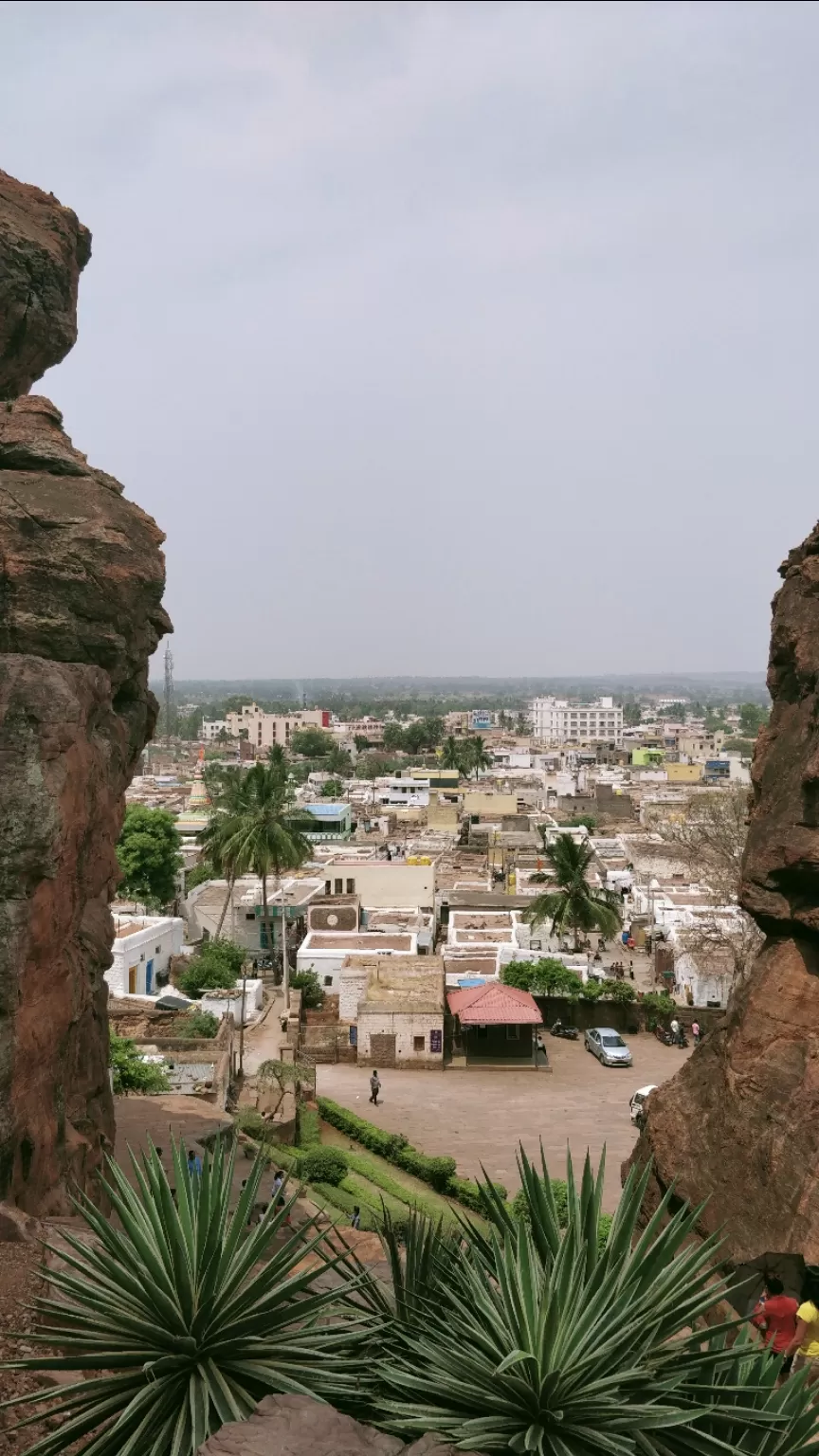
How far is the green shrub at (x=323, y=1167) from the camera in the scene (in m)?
19.9

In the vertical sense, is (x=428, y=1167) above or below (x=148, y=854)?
below

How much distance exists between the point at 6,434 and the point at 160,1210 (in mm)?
10072

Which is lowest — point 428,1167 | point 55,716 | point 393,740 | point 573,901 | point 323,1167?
point 428,1167

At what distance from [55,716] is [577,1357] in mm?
7847

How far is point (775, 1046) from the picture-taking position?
10.2 meters

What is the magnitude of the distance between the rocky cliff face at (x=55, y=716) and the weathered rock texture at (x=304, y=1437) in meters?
5.21

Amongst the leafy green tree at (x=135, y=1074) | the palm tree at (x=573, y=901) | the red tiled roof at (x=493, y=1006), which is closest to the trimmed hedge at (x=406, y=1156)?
the leafy green tree at (x=135, y=1074)

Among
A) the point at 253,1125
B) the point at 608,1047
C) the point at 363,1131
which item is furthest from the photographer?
the point at 608,1047

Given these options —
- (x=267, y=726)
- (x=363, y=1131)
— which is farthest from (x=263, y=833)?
(x=267, y=726)

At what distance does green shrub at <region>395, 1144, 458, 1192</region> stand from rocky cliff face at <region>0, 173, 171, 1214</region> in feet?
32.1

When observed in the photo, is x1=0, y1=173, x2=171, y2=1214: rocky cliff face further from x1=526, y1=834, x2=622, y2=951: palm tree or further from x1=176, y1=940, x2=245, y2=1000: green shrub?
x1=526, y1=834, x2=622, y2=951: palm tree

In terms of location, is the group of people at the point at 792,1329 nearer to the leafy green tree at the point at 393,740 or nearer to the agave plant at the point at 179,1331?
the agave plant at the point at 179,1331

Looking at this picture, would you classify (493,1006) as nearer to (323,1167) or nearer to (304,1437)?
(323,1167)

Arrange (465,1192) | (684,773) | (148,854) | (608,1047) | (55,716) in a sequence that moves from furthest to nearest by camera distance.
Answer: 1. (684,773)
2. (148,854)
3. (608,1047)
4. (465,1192)
5. (55,716)
